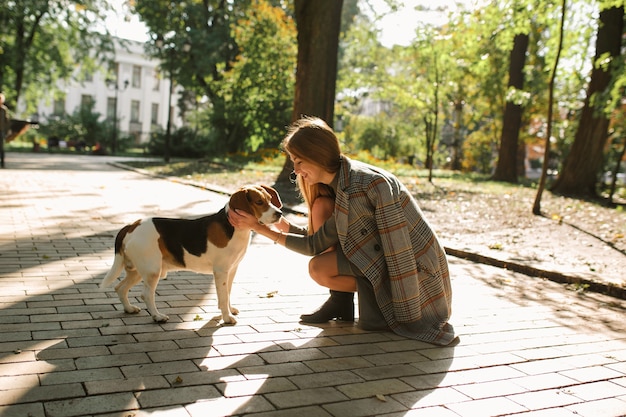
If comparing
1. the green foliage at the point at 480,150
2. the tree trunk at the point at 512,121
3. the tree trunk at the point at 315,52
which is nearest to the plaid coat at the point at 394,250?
the tree trunk at the point at 315,52

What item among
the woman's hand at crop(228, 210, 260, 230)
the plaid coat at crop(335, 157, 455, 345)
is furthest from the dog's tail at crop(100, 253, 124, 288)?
the plaid coat at crop(335, 157, 455, 345)

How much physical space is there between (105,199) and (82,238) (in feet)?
15.3

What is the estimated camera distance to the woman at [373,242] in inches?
169

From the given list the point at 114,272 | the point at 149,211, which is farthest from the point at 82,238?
the point at 114,272

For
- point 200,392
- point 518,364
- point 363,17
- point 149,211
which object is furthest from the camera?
point 363,17

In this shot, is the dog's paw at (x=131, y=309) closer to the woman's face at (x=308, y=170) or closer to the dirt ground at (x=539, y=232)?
the woman's face at (x=308, y=170)

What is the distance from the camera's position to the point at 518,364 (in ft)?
13.3

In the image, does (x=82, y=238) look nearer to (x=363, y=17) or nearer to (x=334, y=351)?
(x=334, y=351)

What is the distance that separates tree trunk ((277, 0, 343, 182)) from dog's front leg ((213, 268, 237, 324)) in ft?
35.3

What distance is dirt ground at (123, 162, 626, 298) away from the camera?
24.8 ft

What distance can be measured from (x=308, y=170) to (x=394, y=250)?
827 millimetres

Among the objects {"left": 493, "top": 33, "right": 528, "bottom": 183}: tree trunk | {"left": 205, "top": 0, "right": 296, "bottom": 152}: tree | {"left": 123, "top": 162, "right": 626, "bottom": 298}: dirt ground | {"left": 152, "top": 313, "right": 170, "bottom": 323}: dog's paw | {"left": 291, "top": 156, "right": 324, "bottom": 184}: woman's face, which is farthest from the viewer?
{"left": 205, "top": 0, "right": 296, "bottom": 152}: tree

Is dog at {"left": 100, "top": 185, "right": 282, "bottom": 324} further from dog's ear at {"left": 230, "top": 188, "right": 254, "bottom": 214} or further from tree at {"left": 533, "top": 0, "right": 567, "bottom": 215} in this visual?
tree at {"left": 533, "top": 0, "right": 567, "bottom": 215}

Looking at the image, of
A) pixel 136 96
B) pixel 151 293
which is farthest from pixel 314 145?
pixel 136 96
